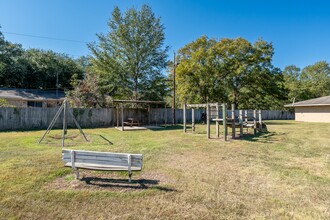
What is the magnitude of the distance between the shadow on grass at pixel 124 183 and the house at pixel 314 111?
78.1 feet

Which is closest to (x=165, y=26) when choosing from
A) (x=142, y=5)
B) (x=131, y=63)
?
(x=142, y=5)

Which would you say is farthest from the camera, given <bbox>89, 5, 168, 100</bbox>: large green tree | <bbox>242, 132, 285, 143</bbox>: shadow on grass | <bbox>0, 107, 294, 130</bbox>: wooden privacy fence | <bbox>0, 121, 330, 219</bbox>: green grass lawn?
<bbox>89, 5, 168, 100</bbox>: large green tree

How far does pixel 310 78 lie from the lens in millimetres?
44000

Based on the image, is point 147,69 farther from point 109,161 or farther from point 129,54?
point 109,161

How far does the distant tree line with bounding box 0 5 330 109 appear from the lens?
20172 mm

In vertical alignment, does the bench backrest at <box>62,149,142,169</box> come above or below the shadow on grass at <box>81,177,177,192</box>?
above

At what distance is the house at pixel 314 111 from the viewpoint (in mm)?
20962

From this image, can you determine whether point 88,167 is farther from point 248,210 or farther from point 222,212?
point 248,210

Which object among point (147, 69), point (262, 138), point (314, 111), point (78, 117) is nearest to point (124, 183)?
point (262, 138)

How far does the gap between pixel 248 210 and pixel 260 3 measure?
1592 cm

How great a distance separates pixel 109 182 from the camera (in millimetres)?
3787

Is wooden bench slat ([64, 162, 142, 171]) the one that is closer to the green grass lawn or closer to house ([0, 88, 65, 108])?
the green grass lawn

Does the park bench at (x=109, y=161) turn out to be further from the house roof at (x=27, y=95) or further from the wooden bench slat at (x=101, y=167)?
the house roof at (x=27, y=95)

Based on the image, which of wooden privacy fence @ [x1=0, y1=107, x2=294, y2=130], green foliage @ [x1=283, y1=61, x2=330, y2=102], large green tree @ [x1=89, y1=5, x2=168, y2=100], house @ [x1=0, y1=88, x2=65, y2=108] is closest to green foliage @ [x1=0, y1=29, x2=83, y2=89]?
house @ [x1=0, y1=88, x2=65, y2=108]
